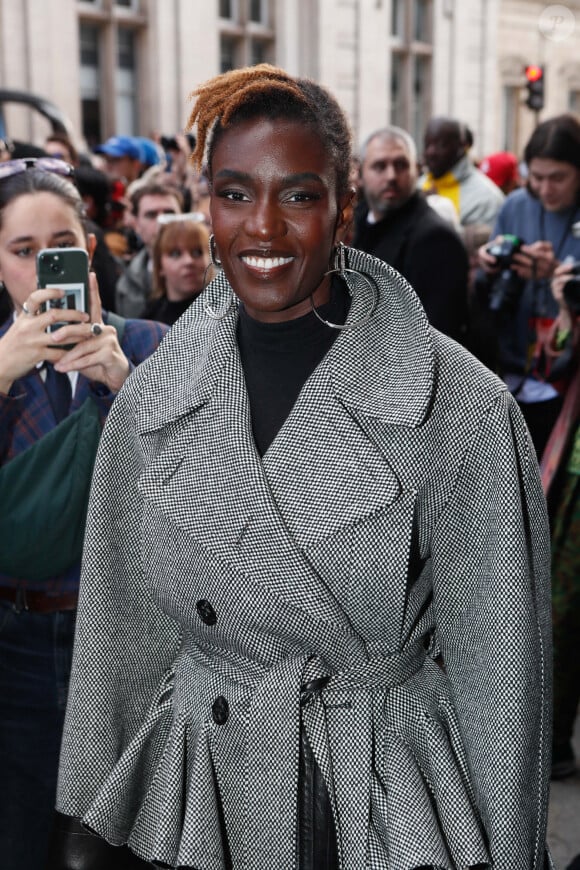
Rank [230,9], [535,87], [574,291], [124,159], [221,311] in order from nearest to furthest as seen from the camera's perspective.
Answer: [221,311], [574,291], [124,159], [535,87], [230,9]

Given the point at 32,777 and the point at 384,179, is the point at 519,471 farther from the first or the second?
the point at 384,179

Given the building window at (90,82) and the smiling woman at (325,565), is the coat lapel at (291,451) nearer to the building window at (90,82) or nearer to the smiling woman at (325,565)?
the smiling woman at (325,565)

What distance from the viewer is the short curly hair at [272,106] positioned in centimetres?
160

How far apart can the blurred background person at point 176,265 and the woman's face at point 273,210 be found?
333 centimetres

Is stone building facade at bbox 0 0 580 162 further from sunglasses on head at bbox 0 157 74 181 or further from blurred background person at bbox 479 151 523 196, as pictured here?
sunglasses on head at bbox 0 157 74 181

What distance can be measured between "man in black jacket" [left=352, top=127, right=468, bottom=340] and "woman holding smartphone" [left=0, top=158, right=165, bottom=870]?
243 centimetres

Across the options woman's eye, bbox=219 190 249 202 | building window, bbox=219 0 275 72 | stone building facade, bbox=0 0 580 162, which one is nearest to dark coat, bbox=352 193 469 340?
woman's eye, bbox=219 190 249 202

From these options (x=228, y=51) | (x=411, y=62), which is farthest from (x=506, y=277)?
(x=411, y=62)

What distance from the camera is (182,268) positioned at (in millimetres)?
5059

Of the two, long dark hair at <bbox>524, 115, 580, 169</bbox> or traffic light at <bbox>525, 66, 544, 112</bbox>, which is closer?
long dark hair at <bbox>524, 115, 580, 169</bbox>

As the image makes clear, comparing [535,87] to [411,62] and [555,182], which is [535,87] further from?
[555,182]

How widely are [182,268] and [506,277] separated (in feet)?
5.44

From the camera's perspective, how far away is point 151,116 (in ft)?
53.3

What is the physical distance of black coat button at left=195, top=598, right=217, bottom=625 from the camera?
1.69 m
